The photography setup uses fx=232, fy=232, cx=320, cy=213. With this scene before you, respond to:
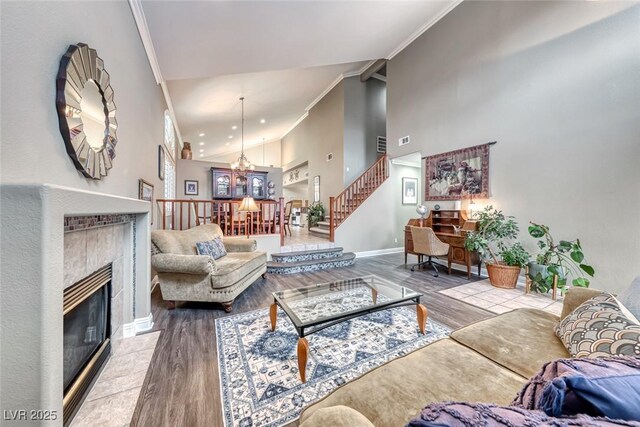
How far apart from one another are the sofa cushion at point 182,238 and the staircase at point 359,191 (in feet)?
10.1

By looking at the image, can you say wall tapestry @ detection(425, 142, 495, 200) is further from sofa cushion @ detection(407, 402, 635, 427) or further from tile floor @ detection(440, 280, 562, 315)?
sofa cushion @ detection(407, 402, 635, 427)

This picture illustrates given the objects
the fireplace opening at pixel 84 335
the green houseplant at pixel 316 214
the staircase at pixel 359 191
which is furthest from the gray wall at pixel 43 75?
the green houseplant at pixel 316 214

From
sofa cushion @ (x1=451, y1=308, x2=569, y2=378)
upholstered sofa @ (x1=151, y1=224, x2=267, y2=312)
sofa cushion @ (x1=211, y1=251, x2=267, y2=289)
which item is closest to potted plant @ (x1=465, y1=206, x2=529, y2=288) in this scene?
sofa cushion @ (x1=451, y1=308, x2=569, y2=378)

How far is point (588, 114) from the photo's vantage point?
9.89ft

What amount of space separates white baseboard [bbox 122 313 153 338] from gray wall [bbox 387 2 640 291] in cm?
522

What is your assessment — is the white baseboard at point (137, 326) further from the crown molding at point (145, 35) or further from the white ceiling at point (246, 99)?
the white ceiling at point (246, 99)

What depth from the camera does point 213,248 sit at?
3.31m

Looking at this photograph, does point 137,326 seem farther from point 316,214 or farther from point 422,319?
point 316,214

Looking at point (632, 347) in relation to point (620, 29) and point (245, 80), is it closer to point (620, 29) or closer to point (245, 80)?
point (620, 29)

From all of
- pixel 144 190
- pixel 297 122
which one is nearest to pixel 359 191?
pixel 144 190

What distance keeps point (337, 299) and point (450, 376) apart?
5.49 feet

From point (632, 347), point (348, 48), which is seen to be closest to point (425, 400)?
point (632, 347)

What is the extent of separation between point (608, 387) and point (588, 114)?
13.7 feet

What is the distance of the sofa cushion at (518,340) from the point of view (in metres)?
1.19
